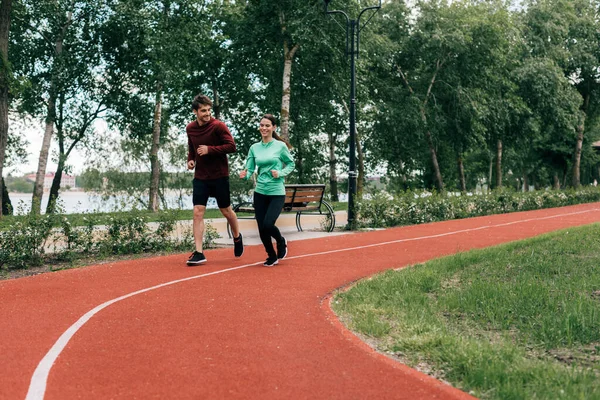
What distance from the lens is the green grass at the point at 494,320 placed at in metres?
3.96

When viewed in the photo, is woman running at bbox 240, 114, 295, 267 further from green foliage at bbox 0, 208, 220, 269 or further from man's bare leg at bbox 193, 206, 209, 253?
green foliage at bbox 0, 208, 220, 269

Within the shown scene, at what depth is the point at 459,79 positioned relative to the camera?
115ft

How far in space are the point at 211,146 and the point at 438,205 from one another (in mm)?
12740

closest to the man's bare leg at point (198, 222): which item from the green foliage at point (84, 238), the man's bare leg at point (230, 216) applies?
the man's bare leg at point (230, 216)

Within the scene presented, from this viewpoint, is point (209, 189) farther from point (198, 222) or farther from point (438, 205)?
point (438, 205)

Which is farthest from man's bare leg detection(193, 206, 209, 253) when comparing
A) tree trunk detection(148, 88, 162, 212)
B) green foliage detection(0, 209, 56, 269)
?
tree trunk detection(148, 88, 162, 212)

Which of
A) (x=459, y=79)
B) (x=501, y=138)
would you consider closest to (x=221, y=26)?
(x=459, y=79)

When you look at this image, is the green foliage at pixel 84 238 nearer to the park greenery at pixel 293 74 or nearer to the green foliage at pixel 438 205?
the green foliage at pixel 438 205

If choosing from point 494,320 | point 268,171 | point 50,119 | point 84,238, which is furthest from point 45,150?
point 494,320

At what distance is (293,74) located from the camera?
31.9m

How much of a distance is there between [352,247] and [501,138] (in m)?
27.8

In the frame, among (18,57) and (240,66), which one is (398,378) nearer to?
(240,66)

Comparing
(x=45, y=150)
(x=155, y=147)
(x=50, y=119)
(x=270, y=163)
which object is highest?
(x=50, y=119)

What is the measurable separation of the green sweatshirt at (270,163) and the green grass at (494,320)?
6.71 feet
